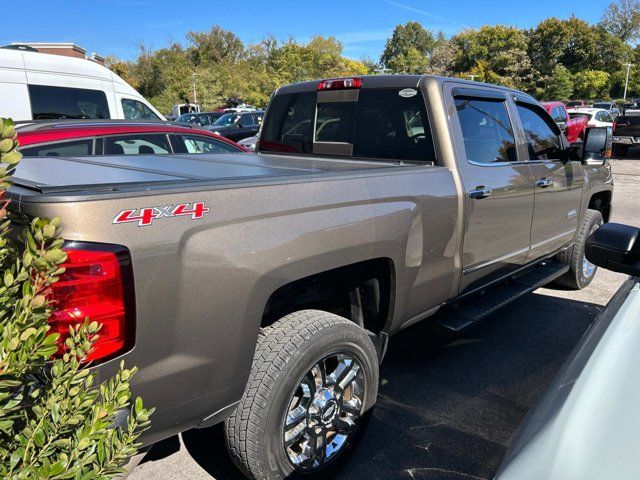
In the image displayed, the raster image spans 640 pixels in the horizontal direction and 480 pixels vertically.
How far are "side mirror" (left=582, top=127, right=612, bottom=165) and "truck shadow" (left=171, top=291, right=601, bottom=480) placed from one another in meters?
1.45

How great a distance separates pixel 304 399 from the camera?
2445mm

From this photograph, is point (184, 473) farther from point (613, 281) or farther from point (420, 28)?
point (420, 28)

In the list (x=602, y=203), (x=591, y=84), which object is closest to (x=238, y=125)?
(x=602, y=203)

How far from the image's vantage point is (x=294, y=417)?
2393 millimetres

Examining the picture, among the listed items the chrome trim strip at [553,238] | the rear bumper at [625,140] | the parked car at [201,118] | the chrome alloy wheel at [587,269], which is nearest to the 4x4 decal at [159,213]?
the chrome trim strip at [553,238]

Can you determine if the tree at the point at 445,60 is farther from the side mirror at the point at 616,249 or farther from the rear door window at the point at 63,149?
the side mirror at the point at 616,249

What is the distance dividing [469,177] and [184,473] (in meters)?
2.35

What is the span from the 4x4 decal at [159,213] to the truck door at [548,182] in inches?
116

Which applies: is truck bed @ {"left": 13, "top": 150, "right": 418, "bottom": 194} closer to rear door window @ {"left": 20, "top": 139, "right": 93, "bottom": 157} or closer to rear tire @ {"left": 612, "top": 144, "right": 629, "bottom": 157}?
rear door window @ {"left": 20, "top": 139, "right": 93, "bottom": 157}

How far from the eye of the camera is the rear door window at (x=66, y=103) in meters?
8.20

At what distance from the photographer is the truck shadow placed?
110 inches

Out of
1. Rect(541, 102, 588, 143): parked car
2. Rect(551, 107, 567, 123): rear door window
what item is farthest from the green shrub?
Rect(551, 107, 567, 123): rear door window

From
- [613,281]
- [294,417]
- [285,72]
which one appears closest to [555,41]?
[285,72]

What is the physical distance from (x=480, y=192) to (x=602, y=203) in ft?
11.0
